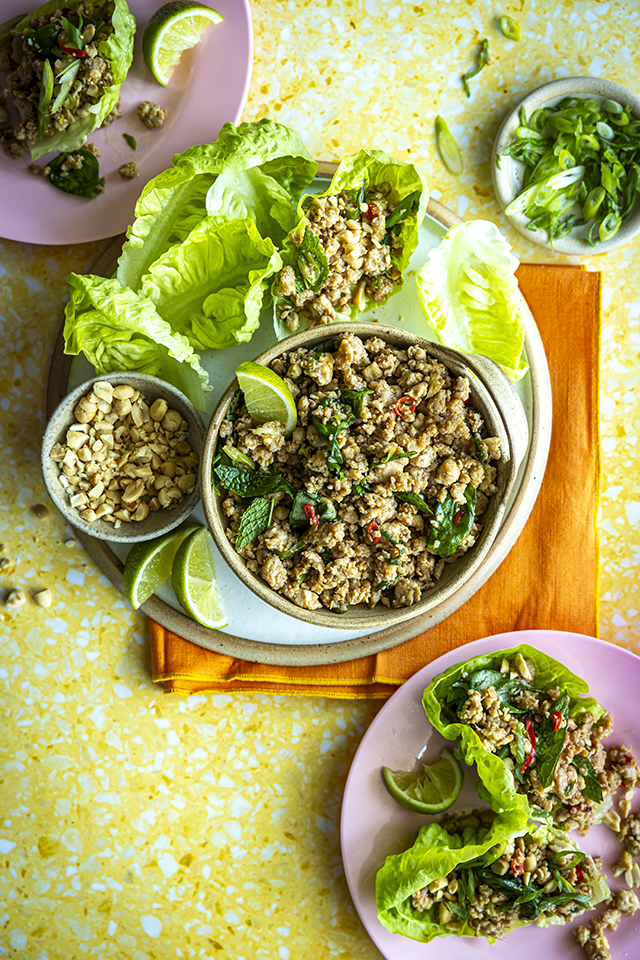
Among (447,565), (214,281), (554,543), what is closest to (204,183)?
(214,281)

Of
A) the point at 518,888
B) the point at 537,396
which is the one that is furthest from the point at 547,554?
the point at 518,888

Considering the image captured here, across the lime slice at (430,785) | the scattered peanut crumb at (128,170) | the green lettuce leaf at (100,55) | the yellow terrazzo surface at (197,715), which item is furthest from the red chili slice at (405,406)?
the green lettuce leaf at (100,55)

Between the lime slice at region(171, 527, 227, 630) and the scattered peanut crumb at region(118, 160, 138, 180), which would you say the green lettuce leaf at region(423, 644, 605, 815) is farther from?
the scattered peanut crumb at region(118, 160, 138, 180)

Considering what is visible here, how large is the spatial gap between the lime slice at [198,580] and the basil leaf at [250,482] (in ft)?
1.26

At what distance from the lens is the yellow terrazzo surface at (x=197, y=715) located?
279 centimetres

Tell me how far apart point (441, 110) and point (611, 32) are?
0.80 m

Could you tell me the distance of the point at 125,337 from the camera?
233 cm

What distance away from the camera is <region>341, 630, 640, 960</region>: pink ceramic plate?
2.59 metres

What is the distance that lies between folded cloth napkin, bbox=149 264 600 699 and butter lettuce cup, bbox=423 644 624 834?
20 centimetres

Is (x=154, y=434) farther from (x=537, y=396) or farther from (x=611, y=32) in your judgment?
(x=611, y=32)

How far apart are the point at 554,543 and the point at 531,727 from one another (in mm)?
699

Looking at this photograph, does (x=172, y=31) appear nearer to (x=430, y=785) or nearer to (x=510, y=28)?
(x=510, y=28)

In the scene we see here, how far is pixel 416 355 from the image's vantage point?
2205 mm

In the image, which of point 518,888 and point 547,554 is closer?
point 518,888
